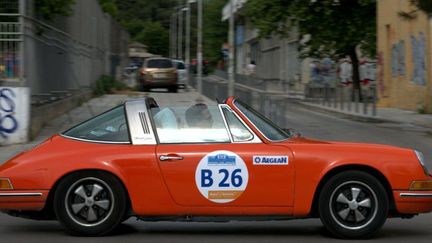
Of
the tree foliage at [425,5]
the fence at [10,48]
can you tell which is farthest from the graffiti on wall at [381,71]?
the fence at [10,48]

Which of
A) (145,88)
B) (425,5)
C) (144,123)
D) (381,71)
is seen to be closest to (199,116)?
(144,123)

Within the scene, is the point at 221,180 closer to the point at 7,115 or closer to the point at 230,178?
the point at 230,178

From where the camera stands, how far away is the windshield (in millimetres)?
7125

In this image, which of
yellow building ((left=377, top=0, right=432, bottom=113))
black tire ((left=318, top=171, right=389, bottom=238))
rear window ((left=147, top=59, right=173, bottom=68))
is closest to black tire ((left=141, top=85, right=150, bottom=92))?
rear window ((left=147, top=59, right=173, bottom=68))

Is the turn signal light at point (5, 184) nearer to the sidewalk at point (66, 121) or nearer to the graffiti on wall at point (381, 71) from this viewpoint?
the sidewalk at point (66, 121)

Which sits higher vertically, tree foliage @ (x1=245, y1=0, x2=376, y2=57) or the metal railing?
tree foliage @ (x1=245, y1=0, x2=376, y2=57)

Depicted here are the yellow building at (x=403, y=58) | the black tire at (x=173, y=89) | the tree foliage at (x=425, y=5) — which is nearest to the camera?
the tree foliage at (x=425, y=5)

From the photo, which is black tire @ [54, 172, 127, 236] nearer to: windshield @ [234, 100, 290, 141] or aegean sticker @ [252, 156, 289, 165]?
Answer: aegean sticker @ [252, 156, 289, 165]

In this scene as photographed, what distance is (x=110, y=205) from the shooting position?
22.5 ft

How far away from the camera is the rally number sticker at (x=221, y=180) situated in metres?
6.78

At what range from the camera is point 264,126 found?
727 centimetres

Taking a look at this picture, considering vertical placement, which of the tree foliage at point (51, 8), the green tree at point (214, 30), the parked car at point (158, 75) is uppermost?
the green tree at point (214, 30)

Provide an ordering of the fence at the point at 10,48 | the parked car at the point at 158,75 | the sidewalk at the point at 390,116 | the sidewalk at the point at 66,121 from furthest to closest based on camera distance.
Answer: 1. the parked car at the point at 158,75
2. the sidewalk at the point at 390,116
3. the fence at the point at 10,48
4. the sidewalk at the point at 66,121

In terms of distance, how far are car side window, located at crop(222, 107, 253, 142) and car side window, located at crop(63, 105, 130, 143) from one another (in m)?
1.04
